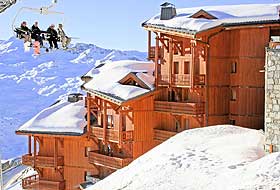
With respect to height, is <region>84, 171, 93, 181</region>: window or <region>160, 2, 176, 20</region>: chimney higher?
<region>160, 2, 176, 20</region>: chimney

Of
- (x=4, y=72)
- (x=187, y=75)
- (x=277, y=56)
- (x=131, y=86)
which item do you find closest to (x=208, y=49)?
(x=187, y=75)

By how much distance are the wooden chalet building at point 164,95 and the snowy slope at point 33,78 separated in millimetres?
94859

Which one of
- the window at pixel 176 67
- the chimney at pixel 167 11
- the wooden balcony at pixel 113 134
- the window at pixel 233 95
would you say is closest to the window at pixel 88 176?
the wooden balcony at pixel 113 134

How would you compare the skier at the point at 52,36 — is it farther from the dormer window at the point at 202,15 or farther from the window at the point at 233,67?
the dormer window at the point at 202,15

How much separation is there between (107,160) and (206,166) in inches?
659

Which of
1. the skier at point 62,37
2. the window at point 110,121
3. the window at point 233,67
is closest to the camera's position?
the skier at point 62,37

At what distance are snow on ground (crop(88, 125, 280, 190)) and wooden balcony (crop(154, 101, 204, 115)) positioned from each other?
7.13m

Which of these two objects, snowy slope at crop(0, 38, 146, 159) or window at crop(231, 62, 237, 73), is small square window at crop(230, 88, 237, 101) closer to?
window at crop(231, 62, 237, 73)

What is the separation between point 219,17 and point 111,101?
8.44 metres

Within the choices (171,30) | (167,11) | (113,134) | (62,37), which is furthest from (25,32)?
(113,134)

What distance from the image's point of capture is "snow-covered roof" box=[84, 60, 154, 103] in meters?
30.8

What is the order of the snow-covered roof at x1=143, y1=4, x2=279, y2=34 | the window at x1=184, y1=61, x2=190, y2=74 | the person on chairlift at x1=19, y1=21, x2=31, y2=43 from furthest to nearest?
1. the window at x1=184, y1=61, x2=190, y2=74
2. the snow-covered roof at x1=143, y1=4, x2=279, y2=34
3. the person on chairlift at x1=19, y1=21, x2=31, y2=43

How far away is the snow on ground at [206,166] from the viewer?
14.6 meters

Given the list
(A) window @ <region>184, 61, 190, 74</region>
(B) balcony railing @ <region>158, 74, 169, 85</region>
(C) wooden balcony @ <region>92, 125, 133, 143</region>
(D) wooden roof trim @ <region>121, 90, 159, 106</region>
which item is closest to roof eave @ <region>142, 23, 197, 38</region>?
(A) window @ <region>184, 61, 190, 74</region>
